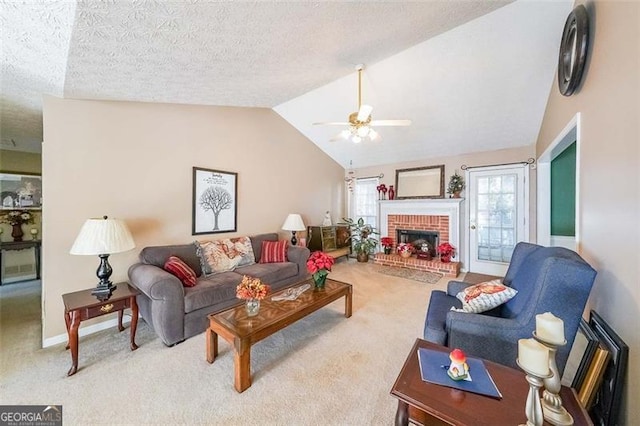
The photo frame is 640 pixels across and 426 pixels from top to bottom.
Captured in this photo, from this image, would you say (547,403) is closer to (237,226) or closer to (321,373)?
(321,373)

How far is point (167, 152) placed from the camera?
3.04 metres

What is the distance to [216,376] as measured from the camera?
6.06ft

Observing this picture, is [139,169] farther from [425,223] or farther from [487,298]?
[425,223]

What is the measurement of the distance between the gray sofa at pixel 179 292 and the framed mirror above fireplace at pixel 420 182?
11.4 ft

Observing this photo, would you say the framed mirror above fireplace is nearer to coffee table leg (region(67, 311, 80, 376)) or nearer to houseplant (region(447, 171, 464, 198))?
houseplant (region(447, 171, 464, 198))

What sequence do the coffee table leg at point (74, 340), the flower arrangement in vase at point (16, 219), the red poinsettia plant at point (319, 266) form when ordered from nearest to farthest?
the coffee table leg at point (74, 340)
the red poinsettia plant at point (319, 266)
the flower arrangement in vase at point (16, 219)

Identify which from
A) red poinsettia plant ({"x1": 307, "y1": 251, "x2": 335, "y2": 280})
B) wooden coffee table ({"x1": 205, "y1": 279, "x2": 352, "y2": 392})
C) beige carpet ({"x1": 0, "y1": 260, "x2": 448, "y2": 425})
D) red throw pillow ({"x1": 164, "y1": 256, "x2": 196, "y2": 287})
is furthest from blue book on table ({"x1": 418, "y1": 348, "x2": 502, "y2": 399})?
red throw pillow ({"x1": 164, "y1": 256, "x2": 196, "y2": 287})

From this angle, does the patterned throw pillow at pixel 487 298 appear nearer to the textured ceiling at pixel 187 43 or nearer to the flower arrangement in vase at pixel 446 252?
the textured ceiling at pixel 187 43

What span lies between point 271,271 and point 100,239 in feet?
5.92

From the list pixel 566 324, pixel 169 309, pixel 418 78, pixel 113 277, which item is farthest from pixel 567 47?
pixel 113 277

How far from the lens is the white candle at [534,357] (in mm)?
792

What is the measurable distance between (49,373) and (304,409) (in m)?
2.01

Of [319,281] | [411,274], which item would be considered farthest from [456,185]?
[319,281]

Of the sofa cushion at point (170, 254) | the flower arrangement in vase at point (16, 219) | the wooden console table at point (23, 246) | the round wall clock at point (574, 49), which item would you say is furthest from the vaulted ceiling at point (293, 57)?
the sofa cushion at point (170, 254)
